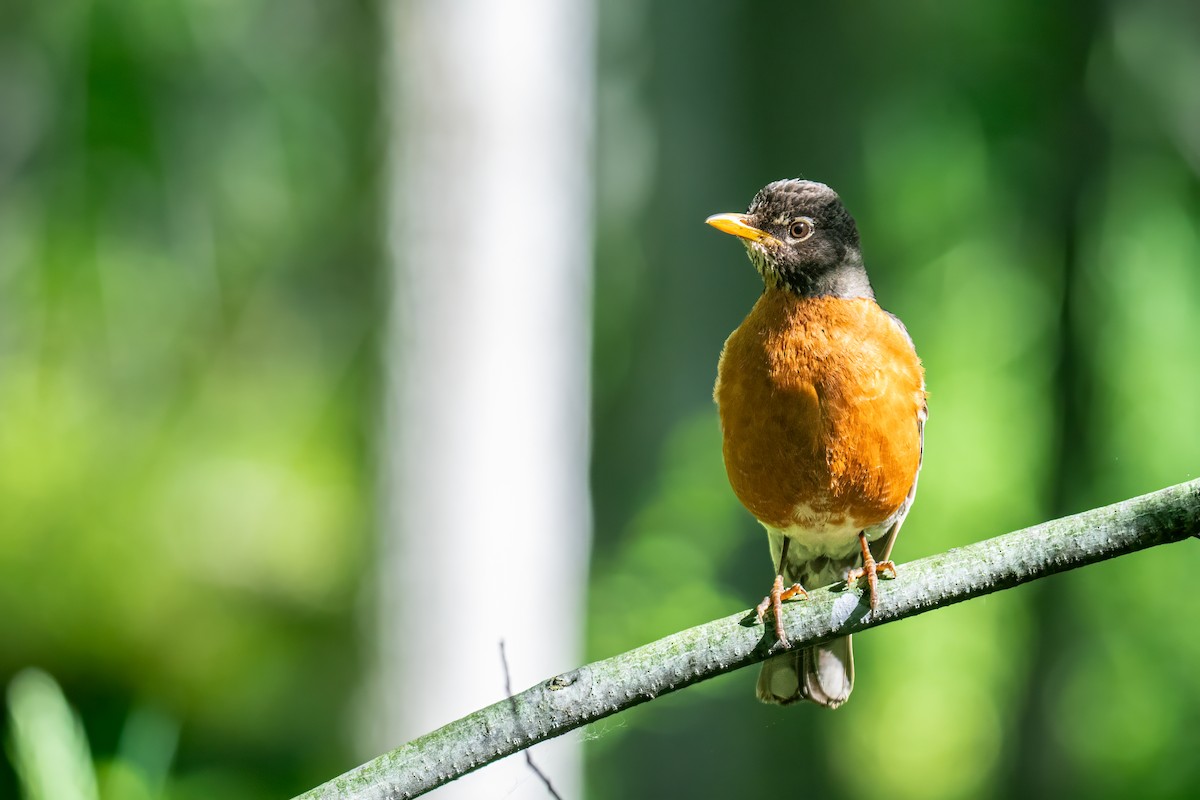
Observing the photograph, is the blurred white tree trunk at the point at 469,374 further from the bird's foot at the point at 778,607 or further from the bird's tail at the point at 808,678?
the bird's foot at the point at 778,607

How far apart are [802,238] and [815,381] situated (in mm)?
349

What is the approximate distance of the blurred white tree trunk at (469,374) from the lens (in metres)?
6.57

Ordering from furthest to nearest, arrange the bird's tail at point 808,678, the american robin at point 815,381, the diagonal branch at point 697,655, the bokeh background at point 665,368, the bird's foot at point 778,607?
the bokeh background at point 665,368 < the bird's tail at point 808,678 < the american robin at point 815,381 < the bird's foot at point 778,607 < the diagonal branch at point 697,655

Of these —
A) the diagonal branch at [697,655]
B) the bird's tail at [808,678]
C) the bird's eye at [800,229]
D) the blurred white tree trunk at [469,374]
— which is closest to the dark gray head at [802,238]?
the bird's eye at [800,229]

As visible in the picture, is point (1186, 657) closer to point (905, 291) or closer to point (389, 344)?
point (905, 291)

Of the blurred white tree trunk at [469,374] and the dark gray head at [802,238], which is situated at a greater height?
the blurred white tree trunk at [469,374]

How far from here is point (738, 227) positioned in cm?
260

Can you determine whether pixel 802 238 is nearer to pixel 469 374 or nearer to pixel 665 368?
pixel 469 374

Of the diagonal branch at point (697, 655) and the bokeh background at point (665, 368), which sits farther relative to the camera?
the bokeh background at point (665, 368)

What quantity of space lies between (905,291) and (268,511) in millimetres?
5526

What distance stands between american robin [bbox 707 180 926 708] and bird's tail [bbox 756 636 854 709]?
0.07m

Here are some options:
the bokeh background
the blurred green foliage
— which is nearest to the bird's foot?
the bokeh background

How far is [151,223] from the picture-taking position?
9609 millimetres

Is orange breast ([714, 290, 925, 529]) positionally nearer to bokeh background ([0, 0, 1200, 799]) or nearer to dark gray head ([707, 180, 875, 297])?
dark gray head ([707, 180, 875, 297])
